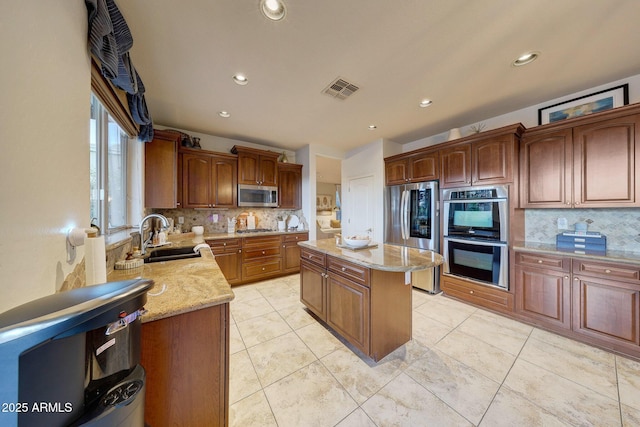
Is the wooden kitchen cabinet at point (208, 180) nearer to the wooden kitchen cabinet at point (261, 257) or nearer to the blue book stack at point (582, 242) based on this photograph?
the wooden kitchen cabinet at point (261, 257)

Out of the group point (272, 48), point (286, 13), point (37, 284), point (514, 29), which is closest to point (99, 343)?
point (37, 284)

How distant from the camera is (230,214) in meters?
3.92

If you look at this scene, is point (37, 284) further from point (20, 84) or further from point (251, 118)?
point (251, 118)

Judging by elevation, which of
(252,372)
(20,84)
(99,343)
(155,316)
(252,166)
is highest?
(252,166)

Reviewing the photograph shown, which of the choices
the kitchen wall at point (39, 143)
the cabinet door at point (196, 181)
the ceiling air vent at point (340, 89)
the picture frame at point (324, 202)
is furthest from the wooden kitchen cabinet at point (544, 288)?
the picture frame at point (324, 202)

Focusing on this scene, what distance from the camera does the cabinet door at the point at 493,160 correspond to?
95.6 inches

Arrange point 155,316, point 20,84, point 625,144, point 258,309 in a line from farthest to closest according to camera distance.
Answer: point 258,309
point 625,144
point 155,316
point 20,84

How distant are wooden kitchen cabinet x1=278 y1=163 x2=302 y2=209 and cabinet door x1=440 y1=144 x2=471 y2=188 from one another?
102 inches

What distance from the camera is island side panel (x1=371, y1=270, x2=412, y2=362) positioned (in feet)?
5.55

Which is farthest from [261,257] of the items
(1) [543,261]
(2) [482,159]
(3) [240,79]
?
(1) [543,261]

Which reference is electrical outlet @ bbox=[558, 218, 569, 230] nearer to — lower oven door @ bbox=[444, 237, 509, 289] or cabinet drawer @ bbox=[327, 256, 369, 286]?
lower oven door @ bbox=[444, 237, 509, 289]

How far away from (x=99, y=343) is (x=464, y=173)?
3.45 metres

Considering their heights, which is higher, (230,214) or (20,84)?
(20,84)

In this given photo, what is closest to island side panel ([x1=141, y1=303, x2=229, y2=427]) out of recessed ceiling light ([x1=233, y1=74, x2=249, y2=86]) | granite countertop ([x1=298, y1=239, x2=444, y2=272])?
granite countertop ([x1=298, y1=239, x2=444, y2=272])
